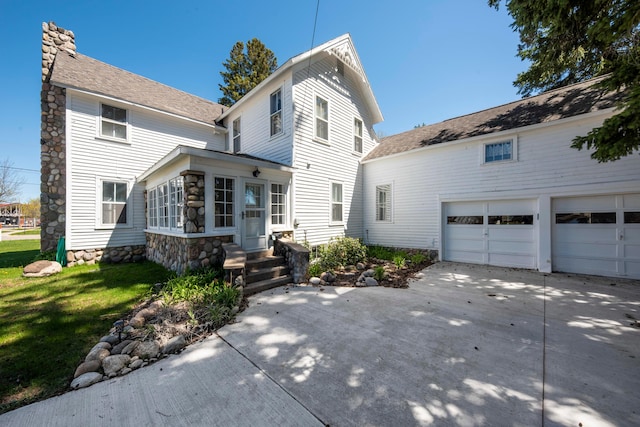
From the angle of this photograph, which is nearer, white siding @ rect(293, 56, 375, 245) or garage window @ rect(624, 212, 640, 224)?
garage window @ rect(624, 212, 640, 224)

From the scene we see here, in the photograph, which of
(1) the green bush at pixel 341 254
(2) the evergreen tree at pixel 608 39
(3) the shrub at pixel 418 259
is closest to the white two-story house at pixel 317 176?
(3) the shrub at pixel 418 259

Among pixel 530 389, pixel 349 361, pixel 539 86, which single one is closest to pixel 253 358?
pixel 349 361

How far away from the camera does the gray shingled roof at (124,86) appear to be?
8.51 m

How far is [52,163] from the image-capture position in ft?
28.6

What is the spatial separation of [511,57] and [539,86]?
5822 millimetres

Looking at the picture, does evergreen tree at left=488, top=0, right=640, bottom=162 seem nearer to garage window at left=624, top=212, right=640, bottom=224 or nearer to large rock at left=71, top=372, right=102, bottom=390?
garage window at left=624, top=212, right=640, bottom=224

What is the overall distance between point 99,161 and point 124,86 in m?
3.53

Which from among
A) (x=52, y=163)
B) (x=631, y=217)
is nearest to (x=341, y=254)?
(x=631, y=217)

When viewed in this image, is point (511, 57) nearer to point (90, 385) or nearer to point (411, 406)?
point (411, 406)

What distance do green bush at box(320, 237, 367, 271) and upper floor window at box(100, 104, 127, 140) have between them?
905cm

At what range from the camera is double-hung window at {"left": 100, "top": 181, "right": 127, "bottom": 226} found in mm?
8992

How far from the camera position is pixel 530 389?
8.04 ft

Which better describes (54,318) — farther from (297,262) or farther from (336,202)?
(336,202)

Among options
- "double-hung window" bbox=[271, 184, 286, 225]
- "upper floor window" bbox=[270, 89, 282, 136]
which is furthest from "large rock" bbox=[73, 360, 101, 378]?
"upper floor window" bbox=[270, 89, 282, 136]
